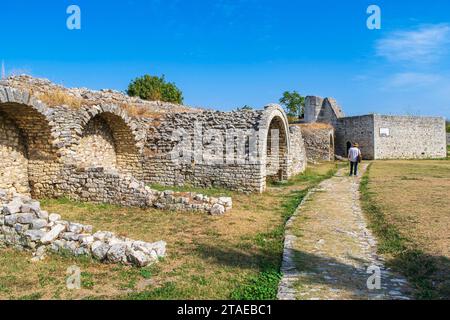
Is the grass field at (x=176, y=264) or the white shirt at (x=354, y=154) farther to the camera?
the white shirt at (x=354, y=154)

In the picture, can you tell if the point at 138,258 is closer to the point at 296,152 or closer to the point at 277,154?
the point at 277,154

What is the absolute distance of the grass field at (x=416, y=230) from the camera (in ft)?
17.4

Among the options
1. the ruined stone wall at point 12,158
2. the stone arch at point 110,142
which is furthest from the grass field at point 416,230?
the ruined stone wall at point 12,158

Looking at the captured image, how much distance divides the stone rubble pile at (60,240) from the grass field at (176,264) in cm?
15

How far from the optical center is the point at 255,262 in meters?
6.23

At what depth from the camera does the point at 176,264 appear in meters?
6.07

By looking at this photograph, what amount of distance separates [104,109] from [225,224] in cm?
722

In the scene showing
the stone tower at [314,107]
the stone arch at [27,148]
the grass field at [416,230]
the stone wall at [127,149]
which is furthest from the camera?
the stone tower at [314,107]

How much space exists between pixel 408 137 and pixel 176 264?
3113cm

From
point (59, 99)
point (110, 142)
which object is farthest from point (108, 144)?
point (59, 99)

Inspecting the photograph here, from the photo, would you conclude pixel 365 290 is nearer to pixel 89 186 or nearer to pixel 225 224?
pixel 225 224

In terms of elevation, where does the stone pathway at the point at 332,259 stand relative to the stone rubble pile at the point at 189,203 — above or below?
below

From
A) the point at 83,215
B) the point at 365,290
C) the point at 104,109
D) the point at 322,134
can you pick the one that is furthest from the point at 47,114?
the point at 322,134

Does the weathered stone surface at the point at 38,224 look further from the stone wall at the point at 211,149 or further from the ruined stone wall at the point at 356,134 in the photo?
the ruined stone wall at the point at 356,134
